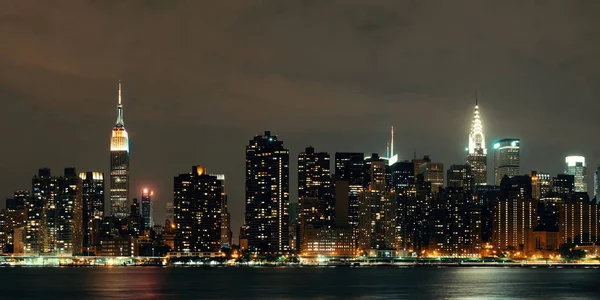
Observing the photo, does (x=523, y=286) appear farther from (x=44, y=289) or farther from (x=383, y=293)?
(x=44, y=289)

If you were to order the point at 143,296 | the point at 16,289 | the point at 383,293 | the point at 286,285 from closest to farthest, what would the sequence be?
the point at 143,296 → the point at 383,293 → the point at 16,289 → the point at 286,285

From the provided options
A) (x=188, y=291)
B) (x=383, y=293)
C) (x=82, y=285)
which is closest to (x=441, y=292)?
(x=383, y=293)

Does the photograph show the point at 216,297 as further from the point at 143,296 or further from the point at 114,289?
the point at 114,289

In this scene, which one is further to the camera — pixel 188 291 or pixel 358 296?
pixel 188 291

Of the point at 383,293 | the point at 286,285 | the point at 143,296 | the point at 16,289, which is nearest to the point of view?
the point at 143,296

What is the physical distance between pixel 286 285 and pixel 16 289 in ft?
154

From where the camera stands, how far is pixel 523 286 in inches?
7648

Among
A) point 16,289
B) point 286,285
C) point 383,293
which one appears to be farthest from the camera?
→ point 286,285

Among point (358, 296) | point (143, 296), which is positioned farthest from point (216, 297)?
point (358, 296)

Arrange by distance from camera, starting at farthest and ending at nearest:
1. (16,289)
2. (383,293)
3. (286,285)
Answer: (286,285) < (16,289) < (383,293)

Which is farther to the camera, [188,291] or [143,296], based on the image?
[188,291]

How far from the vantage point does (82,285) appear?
653ft

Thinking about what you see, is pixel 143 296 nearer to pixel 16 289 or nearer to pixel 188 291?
pixel 188 291

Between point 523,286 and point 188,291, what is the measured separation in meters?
59.7
